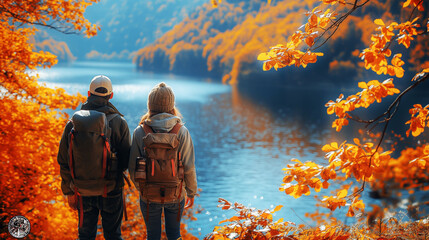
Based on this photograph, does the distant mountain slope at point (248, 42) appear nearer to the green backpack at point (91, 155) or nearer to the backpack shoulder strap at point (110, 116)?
the backpack shoulder strap at point (110, 116)

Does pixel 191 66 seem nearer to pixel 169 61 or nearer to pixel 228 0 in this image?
pixel 169 61

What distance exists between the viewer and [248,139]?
119 feet

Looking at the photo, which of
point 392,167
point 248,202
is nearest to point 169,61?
point 248,202

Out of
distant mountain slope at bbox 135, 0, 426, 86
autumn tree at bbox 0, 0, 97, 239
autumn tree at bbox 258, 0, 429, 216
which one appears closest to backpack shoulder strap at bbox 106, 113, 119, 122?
autumn tree at bbox 258, 0, 429, 216

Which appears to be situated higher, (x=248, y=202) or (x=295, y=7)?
(x=295, y=7)

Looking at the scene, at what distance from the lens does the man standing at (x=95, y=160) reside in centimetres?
280

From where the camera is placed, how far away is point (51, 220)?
999 centimetres

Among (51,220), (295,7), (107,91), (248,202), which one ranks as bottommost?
(248,202)

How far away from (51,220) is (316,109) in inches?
1634

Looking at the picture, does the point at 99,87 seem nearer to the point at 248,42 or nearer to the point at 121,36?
the point at 248,42

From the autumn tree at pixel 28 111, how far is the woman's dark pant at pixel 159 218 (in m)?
4.83

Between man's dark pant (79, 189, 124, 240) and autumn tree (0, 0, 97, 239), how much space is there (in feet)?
15.0

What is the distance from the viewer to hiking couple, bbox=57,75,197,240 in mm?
2771

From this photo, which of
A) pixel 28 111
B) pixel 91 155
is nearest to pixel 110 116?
pixel 91 155
